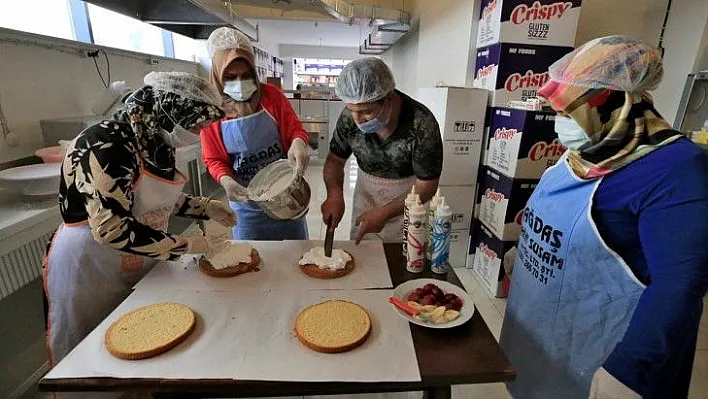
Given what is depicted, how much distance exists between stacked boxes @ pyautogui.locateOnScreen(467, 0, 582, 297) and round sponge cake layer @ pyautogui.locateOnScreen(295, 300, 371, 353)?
4.79 feet

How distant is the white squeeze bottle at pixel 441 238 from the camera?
96 centimetres

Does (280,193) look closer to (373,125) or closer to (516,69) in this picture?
(373,125)

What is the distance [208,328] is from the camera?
2.60ft

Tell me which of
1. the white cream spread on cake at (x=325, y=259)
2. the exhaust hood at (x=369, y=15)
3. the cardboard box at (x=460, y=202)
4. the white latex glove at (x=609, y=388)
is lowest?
the cardboard box at (x=460, y=202)

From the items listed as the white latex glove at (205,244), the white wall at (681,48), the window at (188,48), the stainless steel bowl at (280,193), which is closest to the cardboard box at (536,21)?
the white wall at (681,48)

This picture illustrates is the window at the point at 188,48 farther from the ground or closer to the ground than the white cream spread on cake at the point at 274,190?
farther from the ground

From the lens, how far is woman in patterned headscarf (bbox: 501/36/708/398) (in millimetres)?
630

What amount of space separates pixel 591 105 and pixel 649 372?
0.56m

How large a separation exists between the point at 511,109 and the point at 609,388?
1.78 metres

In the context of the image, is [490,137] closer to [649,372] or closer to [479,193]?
[479,193]

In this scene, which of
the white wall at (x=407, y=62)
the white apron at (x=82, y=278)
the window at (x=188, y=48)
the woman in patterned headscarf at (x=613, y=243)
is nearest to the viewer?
the woman in patterned headscarf at (x=613, y=243)

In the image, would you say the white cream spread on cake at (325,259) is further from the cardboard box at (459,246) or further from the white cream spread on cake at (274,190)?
the cardboard box at (459,246)

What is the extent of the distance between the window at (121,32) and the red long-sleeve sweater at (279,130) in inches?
86.0

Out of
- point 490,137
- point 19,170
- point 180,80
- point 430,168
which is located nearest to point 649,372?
point 430,168
